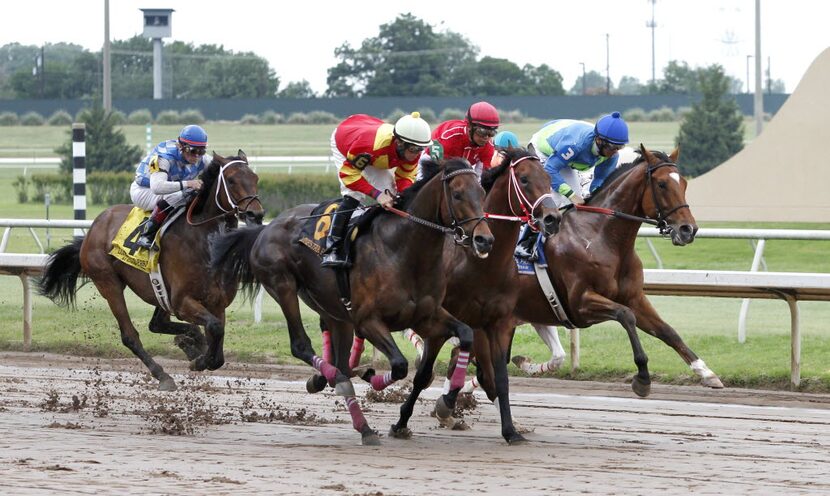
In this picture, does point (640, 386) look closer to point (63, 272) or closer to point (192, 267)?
point (192, 267)

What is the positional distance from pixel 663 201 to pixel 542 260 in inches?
28.0

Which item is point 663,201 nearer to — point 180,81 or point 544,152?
point 544,152

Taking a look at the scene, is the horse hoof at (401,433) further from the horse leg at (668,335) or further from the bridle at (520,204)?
Answer: the horse leg at (668,335)

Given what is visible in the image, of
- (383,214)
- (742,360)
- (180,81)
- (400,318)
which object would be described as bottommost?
(742,360)

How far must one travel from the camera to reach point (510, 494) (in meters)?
4.90

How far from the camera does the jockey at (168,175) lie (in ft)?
26.2

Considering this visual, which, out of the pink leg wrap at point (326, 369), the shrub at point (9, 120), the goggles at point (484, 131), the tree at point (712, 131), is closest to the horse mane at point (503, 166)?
the goggles at point (484, 131)

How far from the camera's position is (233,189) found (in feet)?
25.2

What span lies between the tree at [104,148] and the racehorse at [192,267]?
1873 cm

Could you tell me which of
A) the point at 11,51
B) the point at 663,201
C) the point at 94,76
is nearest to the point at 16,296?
the point at 663,201

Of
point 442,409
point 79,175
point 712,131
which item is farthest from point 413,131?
point 712,131

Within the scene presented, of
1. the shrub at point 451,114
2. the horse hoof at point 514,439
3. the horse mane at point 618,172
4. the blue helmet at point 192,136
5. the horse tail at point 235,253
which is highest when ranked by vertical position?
the shrub at point 451,114

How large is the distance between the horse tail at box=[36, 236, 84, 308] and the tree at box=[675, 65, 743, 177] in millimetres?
20360

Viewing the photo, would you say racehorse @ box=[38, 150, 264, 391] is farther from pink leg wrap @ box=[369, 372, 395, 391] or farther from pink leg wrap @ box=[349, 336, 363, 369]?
pink leg wrap @ box=[369, 372, 395, 391]
